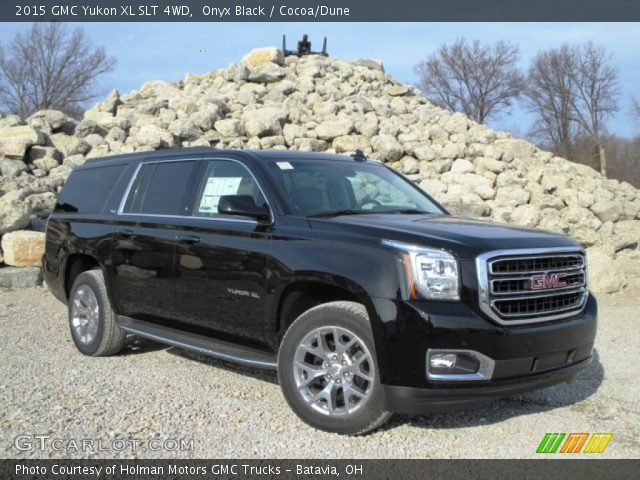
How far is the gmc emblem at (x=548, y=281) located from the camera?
443cm

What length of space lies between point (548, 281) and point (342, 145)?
41.0 ft

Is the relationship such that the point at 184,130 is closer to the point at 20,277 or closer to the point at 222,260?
the point at 20,277

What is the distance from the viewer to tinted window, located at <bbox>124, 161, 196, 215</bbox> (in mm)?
5922

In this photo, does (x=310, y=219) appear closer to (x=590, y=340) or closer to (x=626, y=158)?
(x=590, y=340)

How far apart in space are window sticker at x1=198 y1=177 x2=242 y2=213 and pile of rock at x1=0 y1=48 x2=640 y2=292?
264 inches

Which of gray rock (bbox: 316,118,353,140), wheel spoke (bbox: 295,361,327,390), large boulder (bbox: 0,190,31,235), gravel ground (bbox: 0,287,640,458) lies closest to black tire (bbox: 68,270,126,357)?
gravel ground (bbox: 0,287,640,458)

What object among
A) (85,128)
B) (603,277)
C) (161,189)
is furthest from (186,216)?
(85,128)

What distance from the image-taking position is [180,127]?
1606cm

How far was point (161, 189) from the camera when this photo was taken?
6.18 m

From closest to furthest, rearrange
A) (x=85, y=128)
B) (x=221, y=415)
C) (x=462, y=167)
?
(x=221, y=415), (x=85, y=128), (x=462, y=167)

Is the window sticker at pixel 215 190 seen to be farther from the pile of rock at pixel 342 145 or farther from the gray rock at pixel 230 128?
the gray rock at pixel 230 128

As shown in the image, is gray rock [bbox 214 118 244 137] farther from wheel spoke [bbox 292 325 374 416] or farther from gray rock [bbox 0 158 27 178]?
wheel spoke [bbox 292 325 374 416]

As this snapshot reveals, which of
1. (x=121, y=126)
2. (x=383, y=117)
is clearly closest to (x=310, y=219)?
(x=121, y=126)

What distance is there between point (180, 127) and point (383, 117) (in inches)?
249
